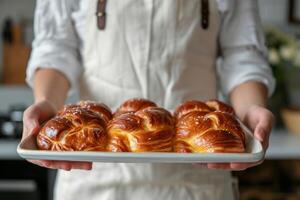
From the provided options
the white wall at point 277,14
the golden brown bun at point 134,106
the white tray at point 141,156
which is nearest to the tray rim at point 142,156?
the white tray at point 141,156

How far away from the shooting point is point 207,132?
858mm

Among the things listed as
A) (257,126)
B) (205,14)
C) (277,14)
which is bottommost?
(277,14)

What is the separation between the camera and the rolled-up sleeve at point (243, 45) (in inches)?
44.2

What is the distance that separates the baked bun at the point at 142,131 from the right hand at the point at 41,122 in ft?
0.19

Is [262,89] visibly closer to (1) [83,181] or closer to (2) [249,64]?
(2) [249,64]

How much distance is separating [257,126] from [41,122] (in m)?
0.34

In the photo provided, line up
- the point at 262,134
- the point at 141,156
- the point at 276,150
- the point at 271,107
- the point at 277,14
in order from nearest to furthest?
1. the point at 141,156
2. the point at 262,134
3. the point at 276,150
4. the point at 271,107
5. the point at 277,14

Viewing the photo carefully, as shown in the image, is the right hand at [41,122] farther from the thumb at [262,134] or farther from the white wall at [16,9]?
the white wall at [16,9]

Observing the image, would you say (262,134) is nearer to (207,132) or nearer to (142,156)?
(207,132)

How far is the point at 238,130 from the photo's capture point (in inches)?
34.0

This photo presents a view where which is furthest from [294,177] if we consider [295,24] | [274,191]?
[295,24]

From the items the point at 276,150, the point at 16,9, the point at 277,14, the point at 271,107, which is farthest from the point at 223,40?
the point at 16,9

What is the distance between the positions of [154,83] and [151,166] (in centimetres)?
16

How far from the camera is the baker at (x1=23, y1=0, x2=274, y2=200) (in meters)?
1.05
